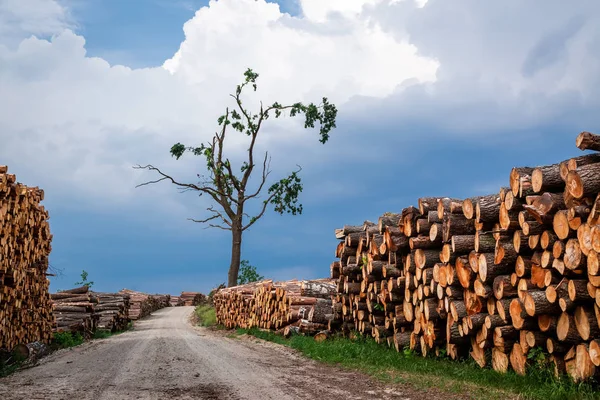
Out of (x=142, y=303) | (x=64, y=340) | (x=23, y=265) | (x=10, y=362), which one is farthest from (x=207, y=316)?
(x=10, y=362)

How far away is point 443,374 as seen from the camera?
30.5 ft

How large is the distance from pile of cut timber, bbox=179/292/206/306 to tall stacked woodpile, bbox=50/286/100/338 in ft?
102

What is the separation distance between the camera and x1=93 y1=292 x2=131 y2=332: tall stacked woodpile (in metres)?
23.6

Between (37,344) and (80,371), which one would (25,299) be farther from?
(80,371)

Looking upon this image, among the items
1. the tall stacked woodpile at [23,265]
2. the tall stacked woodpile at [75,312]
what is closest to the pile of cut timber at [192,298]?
the tall stacked woodpile at [75,312]

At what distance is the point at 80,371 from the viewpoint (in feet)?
35.8

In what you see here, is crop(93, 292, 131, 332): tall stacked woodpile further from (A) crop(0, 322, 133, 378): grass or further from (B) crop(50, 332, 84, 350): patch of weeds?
(B) crop(50, 332, 84, 350): patch of weeds

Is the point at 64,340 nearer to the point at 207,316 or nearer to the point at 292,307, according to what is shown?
the point at 292,307

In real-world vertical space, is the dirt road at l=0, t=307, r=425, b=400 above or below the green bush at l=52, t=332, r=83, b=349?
below

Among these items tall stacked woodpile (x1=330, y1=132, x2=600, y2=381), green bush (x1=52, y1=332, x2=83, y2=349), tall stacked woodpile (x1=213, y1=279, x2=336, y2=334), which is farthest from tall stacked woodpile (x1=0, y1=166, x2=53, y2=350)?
tall stacked woodpile (x1=330, y1=132, x2=600, y2=381)

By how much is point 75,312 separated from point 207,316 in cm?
1304

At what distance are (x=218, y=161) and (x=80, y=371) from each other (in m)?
23.8

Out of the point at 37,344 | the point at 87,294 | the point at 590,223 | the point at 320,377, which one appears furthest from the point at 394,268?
the point at 87,294

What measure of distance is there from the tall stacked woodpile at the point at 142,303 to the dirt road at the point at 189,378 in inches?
807
